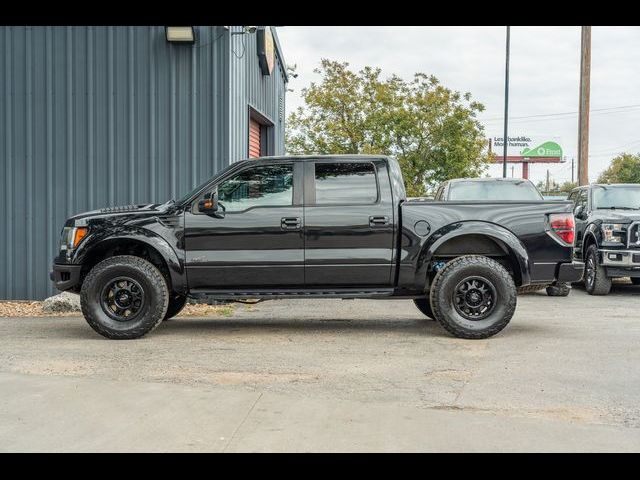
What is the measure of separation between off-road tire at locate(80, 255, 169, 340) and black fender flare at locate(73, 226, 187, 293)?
6.1 inches

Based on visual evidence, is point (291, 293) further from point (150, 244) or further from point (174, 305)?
point (174, 305)

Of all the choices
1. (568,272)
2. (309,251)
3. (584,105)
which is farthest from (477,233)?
(584,105)

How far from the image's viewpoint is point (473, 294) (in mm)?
8094

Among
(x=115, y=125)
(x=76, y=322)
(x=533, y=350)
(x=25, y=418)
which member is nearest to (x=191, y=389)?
(x=25, y=418)

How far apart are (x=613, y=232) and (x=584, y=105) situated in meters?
10.8

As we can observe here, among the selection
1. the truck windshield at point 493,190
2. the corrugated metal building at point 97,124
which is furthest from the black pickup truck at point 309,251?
the truck windshield at point 493,190

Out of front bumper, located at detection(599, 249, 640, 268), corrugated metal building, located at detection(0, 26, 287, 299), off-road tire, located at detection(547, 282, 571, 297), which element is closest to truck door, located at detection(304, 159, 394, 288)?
corrugated metal building, located at detection(0, 26, 287, 299)

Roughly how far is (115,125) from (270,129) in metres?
5.78

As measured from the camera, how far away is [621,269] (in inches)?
504

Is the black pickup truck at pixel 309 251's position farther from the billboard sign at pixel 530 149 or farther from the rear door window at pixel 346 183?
the billboard sign at pixel 530 149

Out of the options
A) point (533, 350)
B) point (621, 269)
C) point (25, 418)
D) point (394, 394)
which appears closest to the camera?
point (25, 418)

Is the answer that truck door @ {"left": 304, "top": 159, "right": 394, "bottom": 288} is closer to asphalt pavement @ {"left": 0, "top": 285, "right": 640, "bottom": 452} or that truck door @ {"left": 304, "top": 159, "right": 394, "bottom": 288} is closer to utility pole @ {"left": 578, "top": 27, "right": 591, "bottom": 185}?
asphalt pavement @ {"left": 0, "top": 285, "right": 640, "bottom": 452}

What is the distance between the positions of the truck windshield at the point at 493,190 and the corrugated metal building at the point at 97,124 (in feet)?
14.4

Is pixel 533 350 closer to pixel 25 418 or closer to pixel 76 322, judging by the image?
pixel 25 418
